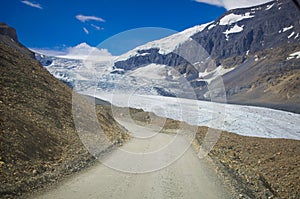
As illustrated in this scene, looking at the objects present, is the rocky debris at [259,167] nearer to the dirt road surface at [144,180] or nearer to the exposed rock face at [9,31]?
the dirt road surface at [144,180]

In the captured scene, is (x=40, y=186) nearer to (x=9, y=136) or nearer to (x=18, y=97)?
(x=9, y=136)

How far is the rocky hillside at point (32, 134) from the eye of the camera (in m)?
8.88

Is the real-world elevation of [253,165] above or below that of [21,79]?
below

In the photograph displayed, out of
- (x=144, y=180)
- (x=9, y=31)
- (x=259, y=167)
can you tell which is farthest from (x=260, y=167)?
(x=9, y=31)

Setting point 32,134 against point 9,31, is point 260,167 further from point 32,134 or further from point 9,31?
point 9,31

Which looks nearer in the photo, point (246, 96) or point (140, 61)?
point (140, 61)

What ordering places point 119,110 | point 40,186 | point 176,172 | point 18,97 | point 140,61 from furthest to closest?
point 119,110 → point 140,61 → point 18,97 → point 176,172 → point 40,186

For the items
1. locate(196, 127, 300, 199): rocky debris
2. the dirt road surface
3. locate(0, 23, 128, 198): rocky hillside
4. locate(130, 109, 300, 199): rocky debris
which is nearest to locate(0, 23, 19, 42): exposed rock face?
locate(0, 23, 128, 198): rocky hillside

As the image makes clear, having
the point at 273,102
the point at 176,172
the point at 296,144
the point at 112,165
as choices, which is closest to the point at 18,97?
the point at 112,165

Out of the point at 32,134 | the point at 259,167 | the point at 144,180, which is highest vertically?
the point at 32,134

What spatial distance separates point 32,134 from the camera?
11625 millimetres

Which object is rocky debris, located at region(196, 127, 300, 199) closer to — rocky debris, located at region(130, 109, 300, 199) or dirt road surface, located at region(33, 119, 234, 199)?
rocky debris, located at region(130, 109, 300, 199)

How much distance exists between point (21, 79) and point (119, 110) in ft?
70.6

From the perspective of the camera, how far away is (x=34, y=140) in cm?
1132
